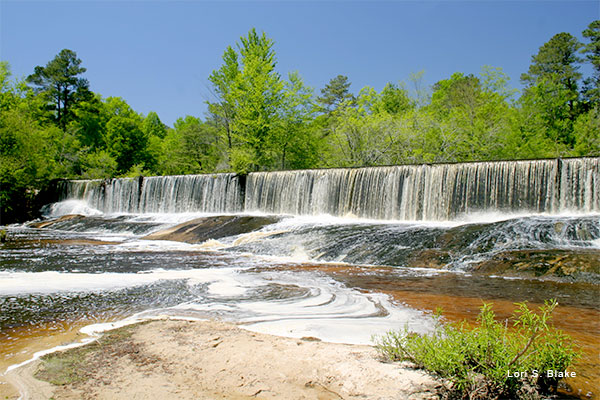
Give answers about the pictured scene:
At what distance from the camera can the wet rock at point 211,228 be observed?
1580 cm

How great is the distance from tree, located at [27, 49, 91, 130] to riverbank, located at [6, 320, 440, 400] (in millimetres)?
46155

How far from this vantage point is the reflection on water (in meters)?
4.84

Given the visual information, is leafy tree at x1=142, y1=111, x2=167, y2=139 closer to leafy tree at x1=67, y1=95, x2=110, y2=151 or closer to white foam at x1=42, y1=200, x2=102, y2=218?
leafy tree at x1=67, y1=95, x2=110, y2=151

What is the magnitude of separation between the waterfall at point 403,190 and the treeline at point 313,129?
3.16 metres

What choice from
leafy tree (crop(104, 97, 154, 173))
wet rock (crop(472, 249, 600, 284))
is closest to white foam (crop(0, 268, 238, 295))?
wet rock (crop(472, 249, 600, 284))

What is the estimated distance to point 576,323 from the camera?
191 inches

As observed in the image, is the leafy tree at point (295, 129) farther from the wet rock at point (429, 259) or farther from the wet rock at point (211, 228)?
the wet rock at point (429, 259)

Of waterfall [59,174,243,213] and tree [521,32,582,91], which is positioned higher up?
tree [521,32,582,91]

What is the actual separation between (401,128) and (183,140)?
2114 centimetres

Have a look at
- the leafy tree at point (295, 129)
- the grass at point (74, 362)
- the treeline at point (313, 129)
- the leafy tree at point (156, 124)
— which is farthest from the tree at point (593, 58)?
the leafy tree at point (156, 124)

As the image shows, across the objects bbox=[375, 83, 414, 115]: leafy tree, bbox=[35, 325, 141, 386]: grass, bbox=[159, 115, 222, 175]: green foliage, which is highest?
bbox=[375, 83, 414, 115]: leafy tree

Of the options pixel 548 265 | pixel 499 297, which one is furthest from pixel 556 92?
pixel 499 297

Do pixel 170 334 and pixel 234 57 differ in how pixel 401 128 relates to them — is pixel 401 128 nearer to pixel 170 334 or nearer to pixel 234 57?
pixel 234 57

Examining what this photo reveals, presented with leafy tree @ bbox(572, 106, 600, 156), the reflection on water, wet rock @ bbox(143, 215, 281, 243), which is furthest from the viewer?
leafy tree @ bbox(572, 106, 600, 156)
